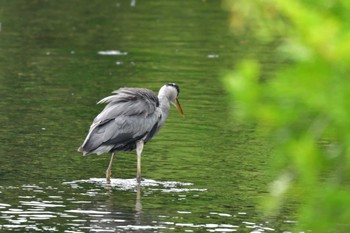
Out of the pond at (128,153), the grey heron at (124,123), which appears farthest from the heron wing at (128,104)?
the pond at (128,153)

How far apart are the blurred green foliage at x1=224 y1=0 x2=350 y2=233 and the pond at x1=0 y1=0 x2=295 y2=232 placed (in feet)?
22.7

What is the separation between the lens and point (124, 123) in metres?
13.1

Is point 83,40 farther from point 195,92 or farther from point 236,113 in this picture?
point 236,113

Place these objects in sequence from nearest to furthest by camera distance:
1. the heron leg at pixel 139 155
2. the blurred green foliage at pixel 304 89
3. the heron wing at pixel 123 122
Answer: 1. the blurred green foliage at pixel 304 89
2. the heron leg at pixel 139 155
3. the heron wing at pixel 123 122

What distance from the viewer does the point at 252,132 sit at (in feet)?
55.0

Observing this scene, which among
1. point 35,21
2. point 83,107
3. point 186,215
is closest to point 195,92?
point 83,107

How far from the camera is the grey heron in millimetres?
12808

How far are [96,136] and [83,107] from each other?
547 centimetres

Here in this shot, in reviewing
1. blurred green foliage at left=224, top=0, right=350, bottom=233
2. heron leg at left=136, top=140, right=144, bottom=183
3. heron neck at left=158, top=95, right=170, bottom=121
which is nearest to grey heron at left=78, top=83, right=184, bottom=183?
heron leg at left=136, top=140, right=144, bottom=183

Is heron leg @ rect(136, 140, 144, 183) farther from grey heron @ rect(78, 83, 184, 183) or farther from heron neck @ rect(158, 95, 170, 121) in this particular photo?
heron neck @ rect(158, 95, 170, 121)

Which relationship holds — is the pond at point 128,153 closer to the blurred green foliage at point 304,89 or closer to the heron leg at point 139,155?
the heron leg at point 139,155

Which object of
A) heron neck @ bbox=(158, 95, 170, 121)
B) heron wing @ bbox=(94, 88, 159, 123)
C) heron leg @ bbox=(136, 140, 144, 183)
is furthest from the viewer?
heron neck @ bbox=(158, 95, 170, 121)

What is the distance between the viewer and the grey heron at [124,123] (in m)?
12.8

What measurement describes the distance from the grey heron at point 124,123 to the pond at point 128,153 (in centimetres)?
41
